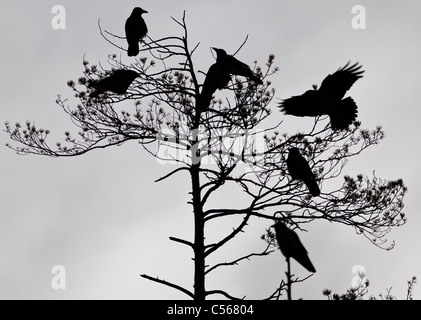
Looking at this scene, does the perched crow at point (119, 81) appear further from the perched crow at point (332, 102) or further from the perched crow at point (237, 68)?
the perched crow at point (332, 102)

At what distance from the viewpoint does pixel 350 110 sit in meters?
7.89

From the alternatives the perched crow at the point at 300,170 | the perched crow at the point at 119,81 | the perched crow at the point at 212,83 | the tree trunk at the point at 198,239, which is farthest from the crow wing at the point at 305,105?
the perched crow at the point at 119,81

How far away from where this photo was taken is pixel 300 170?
7.09 meters

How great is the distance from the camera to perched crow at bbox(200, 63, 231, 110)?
732 centimetres

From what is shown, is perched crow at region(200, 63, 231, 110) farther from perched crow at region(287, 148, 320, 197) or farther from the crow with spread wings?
perched crow at region(287, 148, 320, 197)

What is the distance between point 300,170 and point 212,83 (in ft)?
5.34

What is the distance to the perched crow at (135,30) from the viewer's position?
8.59 metres

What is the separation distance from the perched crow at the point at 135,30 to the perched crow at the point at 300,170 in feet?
10.1

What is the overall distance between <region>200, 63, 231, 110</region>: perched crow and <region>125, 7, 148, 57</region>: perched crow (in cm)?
168

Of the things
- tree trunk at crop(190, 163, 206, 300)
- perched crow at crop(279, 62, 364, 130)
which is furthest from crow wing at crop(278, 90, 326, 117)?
tree trunk at crop(190, 163, 206, 300)
